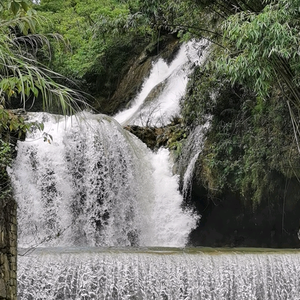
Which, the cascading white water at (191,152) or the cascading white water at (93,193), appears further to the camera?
the cascading white water at (191,152)

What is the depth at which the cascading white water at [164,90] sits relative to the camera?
47.1 ft

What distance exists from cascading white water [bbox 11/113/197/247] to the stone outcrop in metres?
6.51

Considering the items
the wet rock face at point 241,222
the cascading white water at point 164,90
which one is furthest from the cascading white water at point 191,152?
the cascading white water at point 164,90

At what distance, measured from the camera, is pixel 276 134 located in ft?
35.2

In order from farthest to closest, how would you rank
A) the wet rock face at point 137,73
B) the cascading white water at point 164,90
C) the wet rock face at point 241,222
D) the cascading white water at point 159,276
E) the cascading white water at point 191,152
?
the wet rock face at point 137,73 → the cascading white water at point 164,90 → the cascading white water at point 191,152 → the wet rock face at point 241,222 → the cascading white water at point 159,276

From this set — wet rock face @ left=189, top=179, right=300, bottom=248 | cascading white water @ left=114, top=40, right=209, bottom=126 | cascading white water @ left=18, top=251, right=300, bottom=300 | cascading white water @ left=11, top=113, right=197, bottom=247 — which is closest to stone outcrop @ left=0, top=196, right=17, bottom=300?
cascading white water @ left=18, top=251, right=300, bottom=300

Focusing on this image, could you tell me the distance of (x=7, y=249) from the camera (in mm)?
4320

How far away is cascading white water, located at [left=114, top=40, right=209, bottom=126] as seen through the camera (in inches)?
565

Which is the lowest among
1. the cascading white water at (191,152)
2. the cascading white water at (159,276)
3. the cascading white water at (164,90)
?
the cascading white water at (159,276)

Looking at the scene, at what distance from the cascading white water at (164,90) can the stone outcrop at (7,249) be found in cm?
939

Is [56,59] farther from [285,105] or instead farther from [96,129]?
[285,105]

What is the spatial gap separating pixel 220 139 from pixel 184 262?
15.8ft

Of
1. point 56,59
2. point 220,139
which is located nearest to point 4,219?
point 220,139

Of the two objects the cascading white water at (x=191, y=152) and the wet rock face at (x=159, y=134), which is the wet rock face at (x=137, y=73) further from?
the cascading white water at (x=191, y=152)
